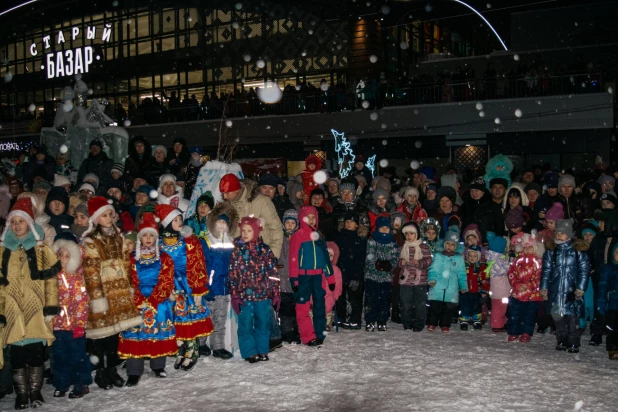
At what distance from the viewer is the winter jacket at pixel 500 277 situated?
26.8ft

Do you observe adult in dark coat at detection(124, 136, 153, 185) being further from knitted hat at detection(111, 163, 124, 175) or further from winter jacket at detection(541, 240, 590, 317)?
winter jacket at detection(541, 240, 590, 317)

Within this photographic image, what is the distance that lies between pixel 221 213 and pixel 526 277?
12.6 feet

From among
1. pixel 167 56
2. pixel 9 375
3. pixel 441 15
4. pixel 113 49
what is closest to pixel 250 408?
pixel 9 375

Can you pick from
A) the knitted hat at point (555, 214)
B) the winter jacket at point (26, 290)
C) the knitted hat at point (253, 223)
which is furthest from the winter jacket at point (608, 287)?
the winter jacket at point (26, 290)

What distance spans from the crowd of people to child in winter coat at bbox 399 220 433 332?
2 centimetres

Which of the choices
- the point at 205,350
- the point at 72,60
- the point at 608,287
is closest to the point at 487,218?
the point at 608,287

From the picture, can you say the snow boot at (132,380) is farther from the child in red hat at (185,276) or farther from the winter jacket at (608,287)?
the winter jacket at (608,287)

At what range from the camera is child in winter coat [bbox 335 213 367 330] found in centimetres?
837

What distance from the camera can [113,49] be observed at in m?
38.2

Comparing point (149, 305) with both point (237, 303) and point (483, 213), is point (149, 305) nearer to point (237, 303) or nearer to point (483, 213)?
point (237, 303)

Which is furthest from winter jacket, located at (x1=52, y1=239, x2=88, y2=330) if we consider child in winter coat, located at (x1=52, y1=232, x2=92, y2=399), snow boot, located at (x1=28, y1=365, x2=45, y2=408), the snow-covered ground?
the snow-covered ground

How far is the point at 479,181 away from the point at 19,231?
22.1 feet

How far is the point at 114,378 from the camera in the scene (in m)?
5.96

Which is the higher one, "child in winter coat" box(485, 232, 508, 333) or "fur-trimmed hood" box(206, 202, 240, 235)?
"fur-trimmed hood" box(206, 202, 240, 235)
